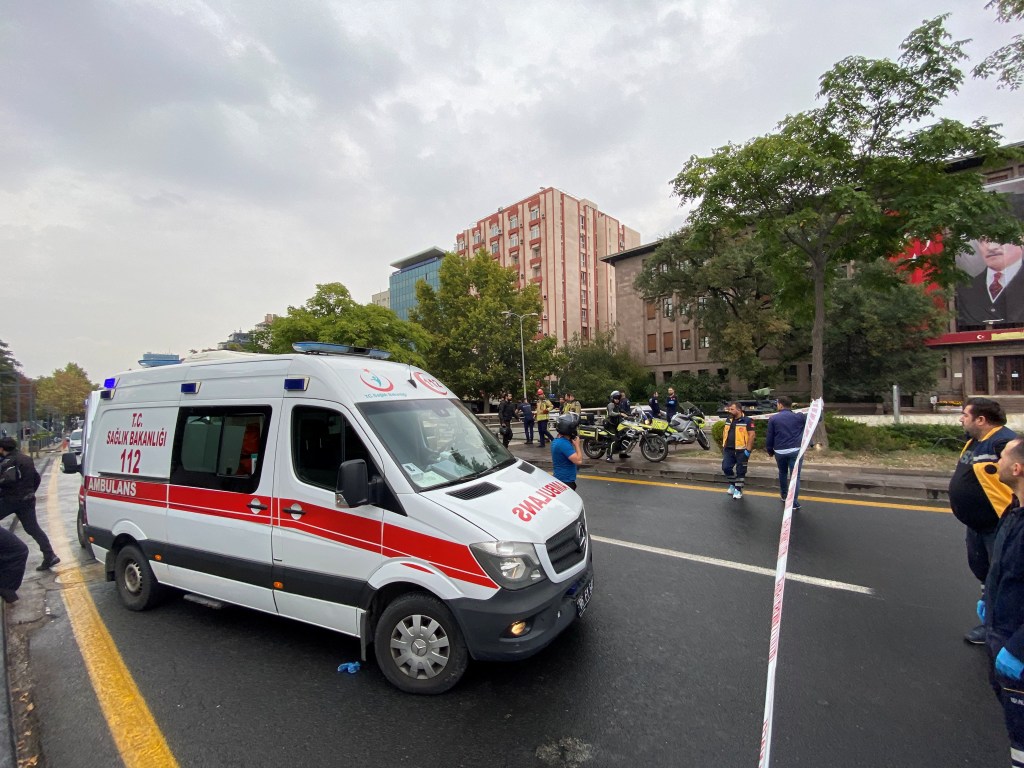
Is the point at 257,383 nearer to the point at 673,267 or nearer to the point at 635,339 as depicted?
the point at 673,267

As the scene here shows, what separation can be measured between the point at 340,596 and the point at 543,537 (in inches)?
55.0

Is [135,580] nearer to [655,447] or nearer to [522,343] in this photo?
[655,447]

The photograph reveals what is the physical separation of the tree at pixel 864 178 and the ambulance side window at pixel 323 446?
36.8ft

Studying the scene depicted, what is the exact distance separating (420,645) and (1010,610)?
295 cm

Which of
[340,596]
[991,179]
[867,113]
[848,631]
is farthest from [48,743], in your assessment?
[991,179]

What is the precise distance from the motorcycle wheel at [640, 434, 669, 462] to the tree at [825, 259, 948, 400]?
25.6m

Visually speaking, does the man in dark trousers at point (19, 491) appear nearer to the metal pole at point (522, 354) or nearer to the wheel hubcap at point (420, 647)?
the wheel hubcap at point (420, 647)

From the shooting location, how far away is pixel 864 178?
1116cm

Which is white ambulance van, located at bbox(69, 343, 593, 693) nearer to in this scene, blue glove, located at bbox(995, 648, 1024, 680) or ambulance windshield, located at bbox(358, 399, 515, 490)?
ambulance windshield, located at bbox(358, 399, 515, 490)

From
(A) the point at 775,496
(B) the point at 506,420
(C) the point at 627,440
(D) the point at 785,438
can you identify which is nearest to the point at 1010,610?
(D) the point at 785,438

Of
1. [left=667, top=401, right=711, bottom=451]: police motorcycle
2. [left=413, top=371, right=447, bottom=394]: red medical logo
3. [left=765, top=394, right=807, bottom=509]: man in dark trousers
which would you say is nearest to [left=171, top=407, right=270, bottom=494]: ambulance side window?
[left=413, top=371, right=447, bottom=394]: red medical logo

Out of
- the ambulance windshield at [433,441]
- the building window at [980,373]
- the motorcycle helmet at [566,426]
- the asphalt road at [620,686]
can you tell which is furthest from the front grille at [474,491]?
the building window at [980,373]

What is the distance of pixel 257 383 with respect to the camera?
3789 mm

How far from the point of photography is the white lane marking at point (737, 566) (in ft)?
14.7
